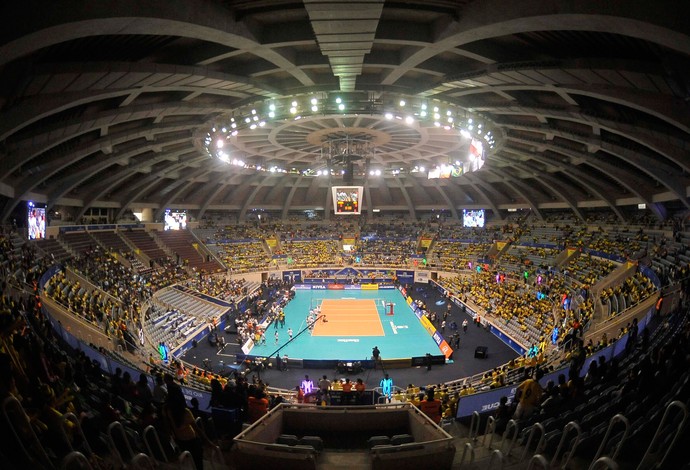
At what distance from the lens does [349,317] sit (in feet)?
105

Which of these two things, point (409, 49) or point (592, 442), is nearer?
point (592, 442)

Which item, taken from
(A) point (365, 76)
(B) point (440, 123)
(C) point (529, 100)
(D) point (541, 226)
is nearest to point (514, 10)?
(A) point (365, 76)

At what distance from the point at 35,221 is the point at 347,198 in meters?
23.8

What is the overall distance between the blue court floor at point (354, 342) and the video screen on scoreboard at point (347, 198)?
1018 centimetres

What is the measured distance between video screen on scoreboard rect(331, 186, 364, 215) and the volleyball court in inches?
378

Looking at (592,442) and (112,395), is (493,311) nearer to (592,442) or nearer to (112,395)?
(592,442)

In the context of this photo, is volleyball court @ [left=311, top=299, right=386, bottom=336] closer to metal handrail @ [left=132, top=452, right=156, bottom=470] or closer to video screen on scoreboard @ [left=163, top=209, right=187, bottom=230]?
video screen on scoreboard @ [left=163, top=209, right=187, bottom=230]

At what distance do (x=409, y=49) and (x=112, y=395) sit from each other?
1353cm

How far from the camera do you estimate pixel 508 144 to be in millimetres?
26234

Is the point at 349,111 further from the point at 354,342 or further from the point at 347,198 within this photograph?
the point at 347,198

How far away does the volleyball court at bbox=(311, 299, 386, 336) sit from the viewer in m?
28.2

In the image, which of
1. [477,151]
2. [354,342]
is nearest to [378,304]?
[354,342]

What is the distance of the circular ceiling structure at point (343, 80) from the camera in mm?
8258

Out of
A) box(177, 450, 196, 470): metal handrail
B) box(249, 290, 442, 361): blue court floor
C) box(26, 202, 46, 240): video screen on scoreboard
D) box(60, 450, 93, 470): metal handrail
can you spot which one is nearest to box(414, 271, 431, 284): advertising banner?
box(249, 290, 442, 361): blue court floor
